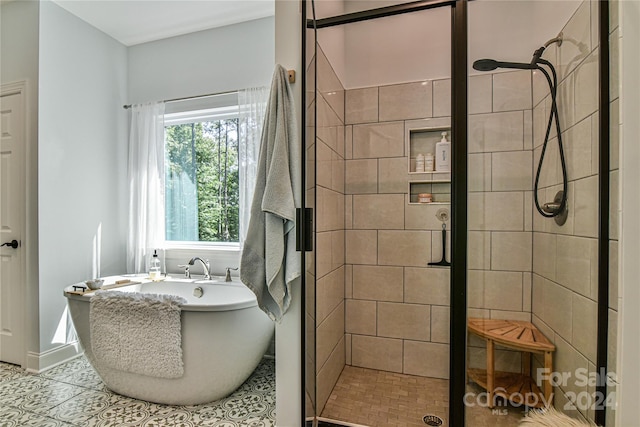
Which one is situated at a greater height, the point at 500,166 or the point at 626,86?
the point at 626,86

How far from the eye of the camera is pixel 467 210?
4.48ft

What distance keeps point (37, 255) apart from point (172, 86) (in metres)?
1.77

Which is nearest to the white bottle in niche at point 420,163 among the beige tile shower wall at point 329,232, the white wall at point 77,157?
the beige tile shower wall at point 329,232

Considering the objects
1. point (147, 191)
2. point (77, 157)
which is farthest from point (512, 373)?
point (77, 157)

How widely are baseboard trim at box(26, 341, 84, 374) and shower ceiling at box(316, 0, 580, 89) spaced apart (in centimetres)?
296

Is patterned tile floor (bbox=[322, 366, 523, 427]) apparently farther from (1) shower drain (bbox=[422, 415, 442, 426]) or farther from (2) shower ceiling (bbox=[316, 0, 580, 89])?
(2) shower ceiling (bbox=[316, 0, 580, 89])

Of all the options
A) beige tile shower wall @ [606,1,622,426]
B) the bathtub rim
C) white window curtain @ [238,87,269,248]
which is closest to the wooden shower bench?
beige tile shower wall @ [606,1,622,426]

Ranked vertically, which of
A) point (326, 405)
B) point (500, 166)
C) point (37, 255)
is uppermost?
point (500, 166)

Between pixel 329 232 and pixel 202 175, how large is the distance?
66.0 inches

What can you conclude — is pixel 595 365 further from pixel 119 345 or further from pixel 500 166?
pixel 119 345

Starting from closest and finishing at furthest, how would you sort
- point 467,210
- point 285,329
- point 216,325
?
1. point 467,210
2. point 285,329
3. point 216,325

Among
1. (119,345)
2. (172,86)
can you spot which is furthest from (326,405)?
(172,86)

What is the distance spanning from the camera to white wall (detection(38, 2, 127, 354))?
2479 millimetres

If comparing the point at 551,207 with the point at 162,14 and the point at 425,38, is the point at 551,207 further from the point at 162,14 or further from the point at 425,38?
the point at 162,14
